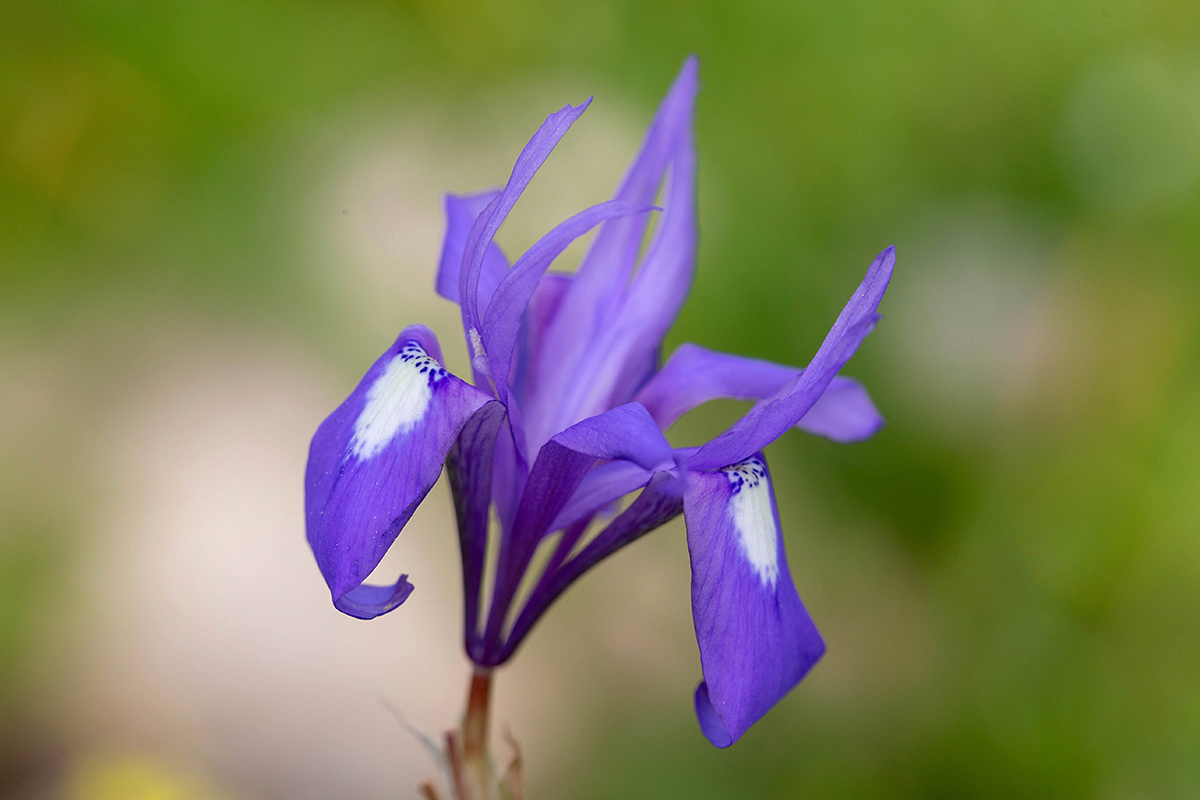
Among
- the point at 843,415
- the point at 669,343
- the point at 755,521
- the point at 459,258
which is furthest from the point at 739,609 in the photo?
the point at 669,343

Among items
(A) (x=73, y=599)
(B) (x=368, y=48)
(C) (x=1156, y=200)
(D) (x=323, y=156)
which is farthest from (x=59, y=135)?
(C) (x=1156, y=200)

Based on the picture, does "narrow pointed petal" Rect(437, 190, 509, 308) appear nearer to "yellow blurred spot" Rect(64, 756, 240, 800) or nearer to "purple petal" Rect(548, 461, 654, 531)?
"purple petal" Rect(548, 461, 654, 531)

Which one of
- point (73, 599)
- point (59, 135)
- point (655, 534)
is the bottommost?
point (655, 534)

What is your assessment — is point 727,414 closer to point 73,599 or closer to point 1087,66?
point 1087,66

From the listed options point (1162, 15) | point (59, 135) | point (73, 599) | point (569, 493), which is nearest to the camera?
point (569, 493)

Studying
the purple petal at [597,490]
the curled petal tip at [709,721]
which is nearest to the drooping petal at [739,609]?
the curled petal tip at [709,721]

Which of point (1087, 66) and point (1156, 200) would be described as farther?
point (1087, 66)
